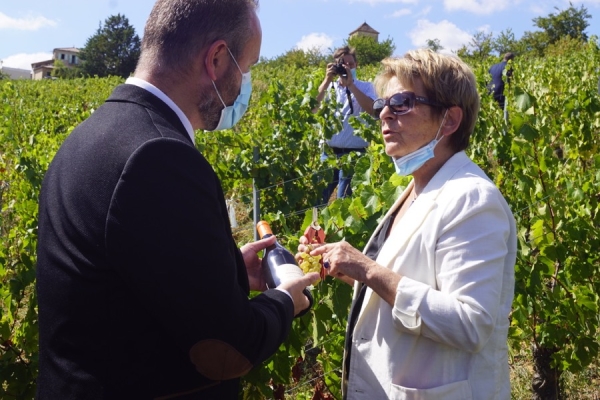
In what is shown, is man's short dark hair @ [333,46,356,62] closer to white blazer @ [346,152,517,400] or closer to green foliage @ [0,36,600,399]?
green foliage @ [0,36,600,399]

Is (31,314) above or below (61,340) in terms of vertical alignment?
below

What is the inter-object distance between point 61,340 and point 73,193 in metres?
0.33

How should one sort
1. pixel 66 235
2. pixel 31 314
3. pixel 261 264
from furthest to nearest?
1. pixel 31 314
2. pixel 261 264
3. pixel 66 235

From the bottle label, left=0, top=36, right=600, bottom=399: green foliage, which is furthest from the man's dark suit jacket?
left=0, top=36, right=600, bottom=399: green foliage

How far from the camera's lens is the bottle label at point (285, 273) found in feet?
5.88

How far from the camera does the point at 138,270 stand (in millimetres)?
1301

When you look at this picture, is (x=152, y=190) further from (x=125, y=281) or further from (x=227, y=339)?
(x=227, y=339)

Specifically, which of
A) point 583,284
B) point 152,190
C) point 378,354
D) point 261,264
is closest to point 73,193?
point 152,190

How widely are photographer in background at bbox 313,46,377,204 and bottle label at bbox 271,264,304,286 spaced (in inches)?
150

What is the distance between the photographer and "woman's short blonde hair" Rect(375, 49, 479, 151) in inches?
81.8

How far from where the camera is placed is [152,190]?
1.30 m

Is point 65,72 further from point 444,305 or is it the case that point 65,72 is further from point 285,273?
point 444,305

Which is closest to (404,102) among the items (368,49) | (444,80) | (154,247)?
(444,80)

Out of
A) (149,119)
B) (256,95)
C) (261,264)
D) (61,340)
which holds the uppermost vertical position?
(149,119)
